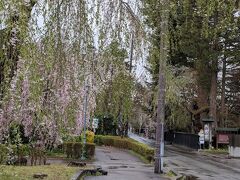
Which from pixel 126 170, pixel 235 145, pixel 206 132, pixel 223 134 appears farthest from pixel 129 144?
pixel 126 170

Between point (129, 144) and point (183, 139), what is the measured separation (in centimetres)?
1077

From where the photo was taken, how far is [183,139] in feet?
142

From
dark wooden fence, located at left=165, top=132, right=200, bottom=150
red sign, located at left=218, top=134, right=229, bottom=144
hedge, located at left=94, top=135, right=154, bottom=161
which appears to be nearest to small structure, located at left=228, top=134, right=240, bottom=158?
red sign, located at left=218, top=134, right=229, bottom=144

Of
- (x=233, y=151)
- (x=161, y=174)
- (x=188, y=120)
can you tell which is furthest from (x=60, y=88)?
(x=188, y=120)

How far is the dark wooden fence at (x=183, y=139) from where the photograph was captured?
125 ft

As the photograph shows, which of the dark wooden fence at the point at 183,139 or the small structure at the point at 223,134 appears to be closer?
the small structure at the point at 223,134

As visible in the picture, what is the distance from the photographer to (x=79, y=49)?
6203 mm

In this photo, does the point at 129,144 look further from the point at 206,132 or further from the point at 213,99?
the point at 213,99

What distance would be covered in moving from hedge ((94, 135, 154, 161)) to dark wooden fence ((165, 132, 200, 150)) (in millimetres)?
5682

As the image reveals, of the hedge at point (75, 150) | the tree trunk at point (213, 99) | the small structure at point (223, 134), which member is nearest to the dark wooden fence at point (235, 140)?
the small structure at point (223, 134)

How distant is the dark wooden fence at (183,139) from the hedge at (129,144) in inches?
224

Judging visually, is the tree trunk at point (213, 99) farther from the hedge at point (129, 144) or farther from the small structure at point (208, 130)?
the hedge at point (129, 144)

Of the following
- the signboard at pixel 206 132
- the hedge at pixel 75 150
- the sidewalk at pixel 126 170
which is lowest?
the sidewalk at pixel 126 170

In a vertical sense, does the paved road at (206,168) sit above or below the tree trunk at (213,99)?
below
